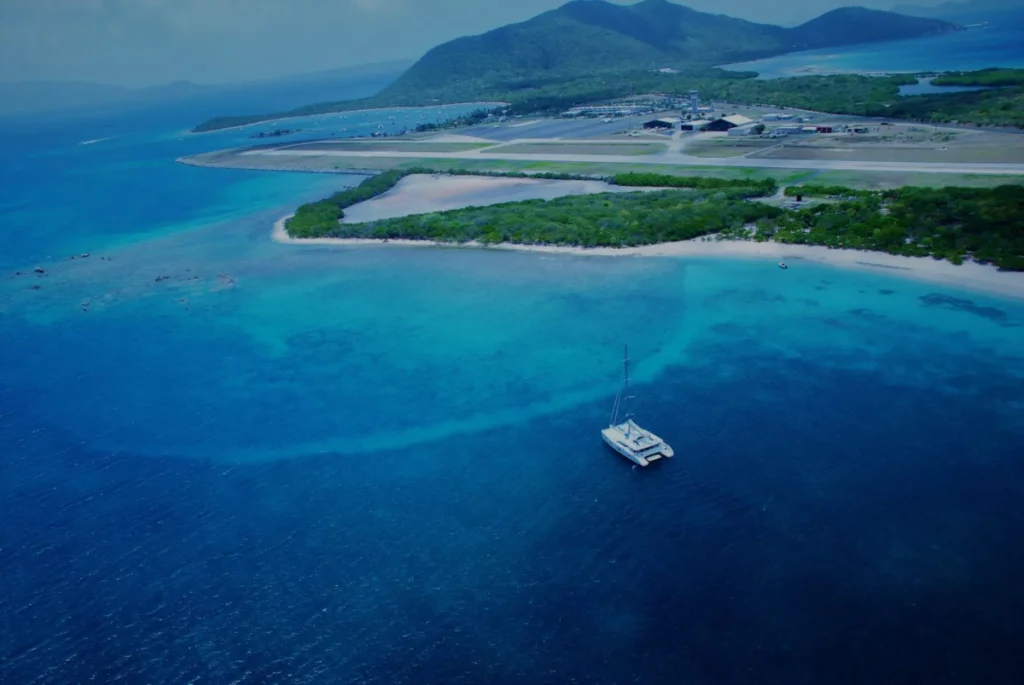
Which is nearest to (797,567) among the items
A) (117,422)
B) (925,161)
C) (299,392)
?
(299,392)

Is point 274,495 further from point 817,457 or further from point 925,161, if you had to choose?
point 925,161

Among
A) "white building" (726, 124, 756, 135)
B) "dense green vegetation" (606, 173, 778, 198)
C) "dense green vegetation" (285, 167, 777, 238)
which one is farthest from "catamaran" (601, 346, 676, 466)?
"white building" (726, 124, 756, 135)

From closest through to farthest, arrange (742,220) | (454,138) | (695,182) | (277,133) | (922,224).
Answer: (922,224), (742,220), (695,182), (454,138), (277,133)

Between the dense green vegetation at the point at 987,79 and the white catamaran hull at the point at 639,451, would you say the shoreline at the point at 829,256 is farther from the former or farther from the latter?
the dense green vegetation at the point at 987,79

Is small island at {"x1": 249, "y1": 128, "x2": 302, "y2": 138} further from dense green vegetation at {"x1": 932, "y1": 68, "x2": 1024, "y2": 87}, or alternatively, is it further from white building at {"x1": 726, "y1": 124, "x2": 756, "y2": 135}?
dense green vegetation at {"x1": 932, "y1": 68, "x2": 1024, "y2": 87}

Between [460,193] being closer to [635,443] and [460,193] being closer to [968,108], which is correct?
[635,443]

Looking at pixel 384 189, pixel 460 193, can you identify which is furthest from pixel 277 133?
pixel 460 193
